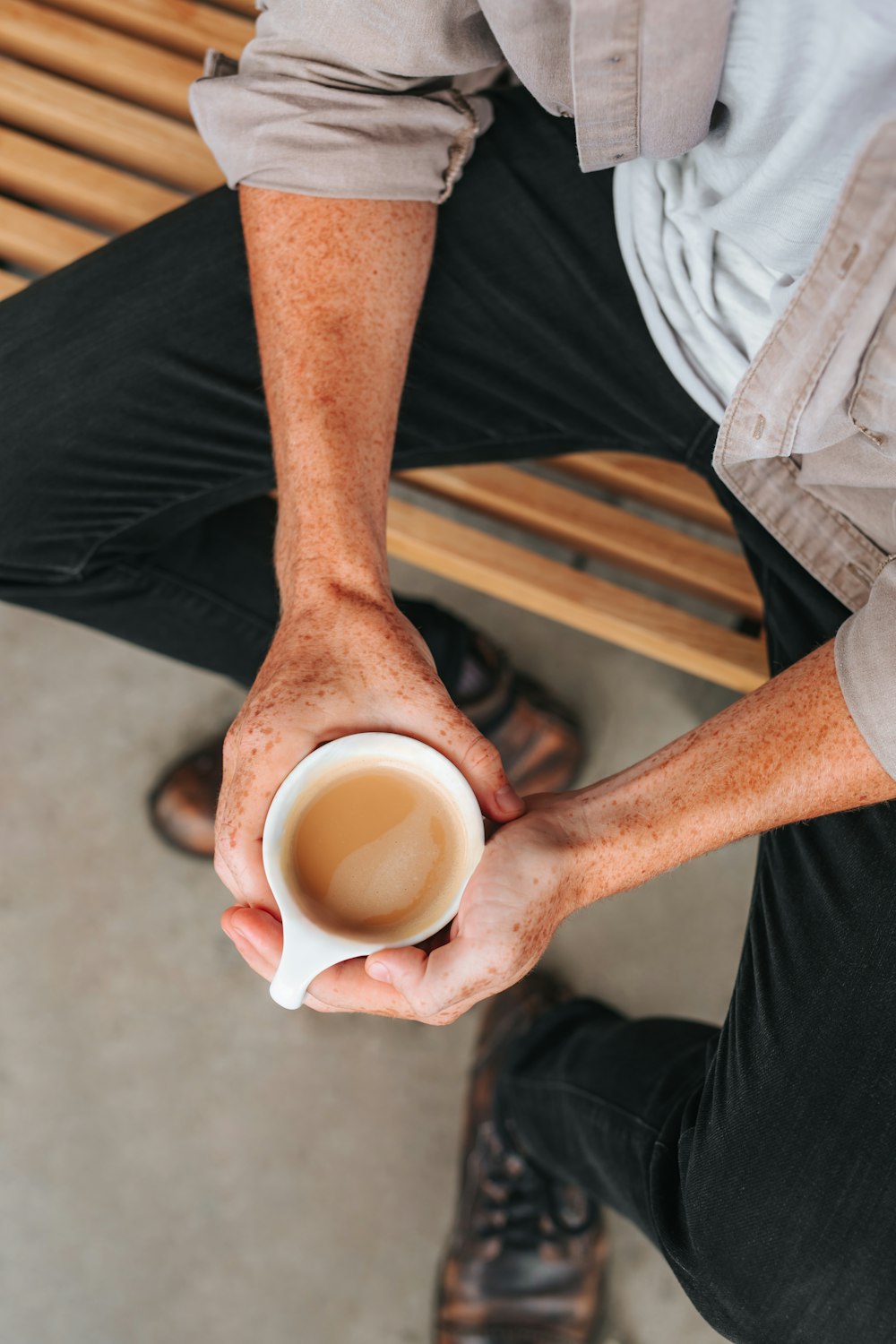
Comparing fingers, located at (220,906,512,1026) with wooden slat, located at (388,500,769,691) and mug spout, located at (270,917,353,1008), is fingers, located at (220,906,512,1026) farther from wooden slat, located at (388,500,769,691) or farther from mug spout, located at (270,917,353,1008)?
wooden slat, located at (388,500,769,691)

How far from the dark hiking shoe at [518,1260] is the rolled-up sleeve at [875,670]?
878 mm

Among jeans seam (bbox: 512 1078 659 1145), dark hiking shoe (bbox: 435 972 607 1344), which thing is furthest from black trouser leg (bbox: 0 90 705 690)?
dark hiking shoe (bbox: 435 972 607 1344)

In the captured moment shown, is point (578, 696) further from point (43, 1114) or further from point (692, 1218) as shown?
point (43, 1114)

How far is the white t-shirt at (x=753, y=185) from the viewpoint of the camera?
73 centimetres

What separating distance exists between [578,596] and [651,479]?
0.18m

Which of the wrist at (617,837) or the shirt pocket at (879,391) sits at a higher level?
the shirt pocket at (879,391)

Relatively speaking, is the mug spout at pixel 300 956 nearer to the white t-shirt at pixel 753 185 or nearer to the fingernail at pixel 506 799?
the fingernail at pixel 506 799

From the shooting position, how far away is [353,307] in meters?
0.97

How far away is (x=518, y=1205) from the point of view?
59.6 inches

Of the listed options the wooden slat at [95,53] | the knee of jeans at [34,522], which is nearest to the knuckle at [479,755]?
the knee of jeans at [34,522]

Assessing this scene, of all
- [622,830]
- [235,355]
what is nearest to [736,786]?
[622,830]

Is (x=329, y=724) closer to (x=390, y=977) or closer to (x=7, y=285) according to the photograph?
(x=390, y=977)

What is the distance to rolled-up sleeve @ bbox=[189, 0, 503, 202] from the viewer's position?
88 cm

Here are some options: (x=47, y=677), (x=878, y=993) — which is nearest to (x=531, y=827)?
(x=878, y=993)
